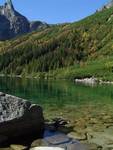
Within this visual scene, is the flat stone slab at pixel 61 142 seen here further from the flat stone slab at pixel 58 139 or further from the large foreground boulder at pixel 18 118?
the large foreground boulder at pixel 18 118

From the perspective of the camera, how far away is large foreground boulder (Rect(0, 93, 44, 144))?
1232 inches

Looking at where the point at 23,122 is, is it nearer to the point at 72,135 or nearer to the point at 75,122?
the point at 72,135

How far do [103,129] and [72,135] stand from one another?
452 cm

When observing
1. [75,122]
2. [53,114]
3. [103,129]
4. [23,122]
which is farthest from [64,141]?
[53,114]

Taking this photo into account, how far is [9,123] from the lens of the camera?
103 ft

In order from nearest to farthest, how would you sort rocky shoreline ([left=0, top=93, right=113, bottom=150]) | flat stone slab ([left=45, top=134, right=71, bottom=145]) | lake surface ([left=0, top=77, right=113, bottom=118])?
rocky shoreline ([left=0, top=93, right=113, bottom=150]), flat stone slab ([left=45, top=134, right=71, bottom=145]), lake surface ([left=0, top=77, right=113, bottom=118])

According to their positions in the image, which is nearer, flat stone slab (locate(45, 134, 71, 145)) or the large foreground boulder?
flat stone slab (locate(45, 134, 71, 145))

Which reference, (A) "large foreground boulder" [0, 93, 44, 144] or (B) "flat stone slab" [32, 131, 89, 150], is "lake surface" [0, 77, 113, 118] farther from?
(B) "flat stone slab" [32, 131, 89, 150]

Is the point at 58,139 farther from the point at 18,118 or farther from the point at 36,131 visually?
the point at 18,118

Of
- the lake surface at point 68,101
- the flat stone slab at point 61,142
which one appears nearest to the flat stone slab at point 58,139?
the flat stone slab at point 61,142

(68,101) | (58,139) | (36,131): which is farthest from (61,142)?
(68,101)

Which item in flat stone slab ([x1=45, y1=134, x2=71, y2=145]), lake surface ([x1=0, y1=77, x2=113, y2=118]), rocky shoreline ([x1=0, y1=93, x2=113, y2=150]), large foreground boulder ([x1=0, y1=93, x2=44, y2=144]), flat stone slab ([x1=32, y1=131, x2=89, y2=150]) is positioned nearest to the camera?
flat stone slab ([x1=32, y1=131, x2=89, y2=150])

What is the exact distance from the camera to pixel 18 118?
32.0 meters

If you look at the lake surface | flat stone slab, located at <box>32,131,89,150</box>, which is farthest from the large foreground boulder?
the lake surface
